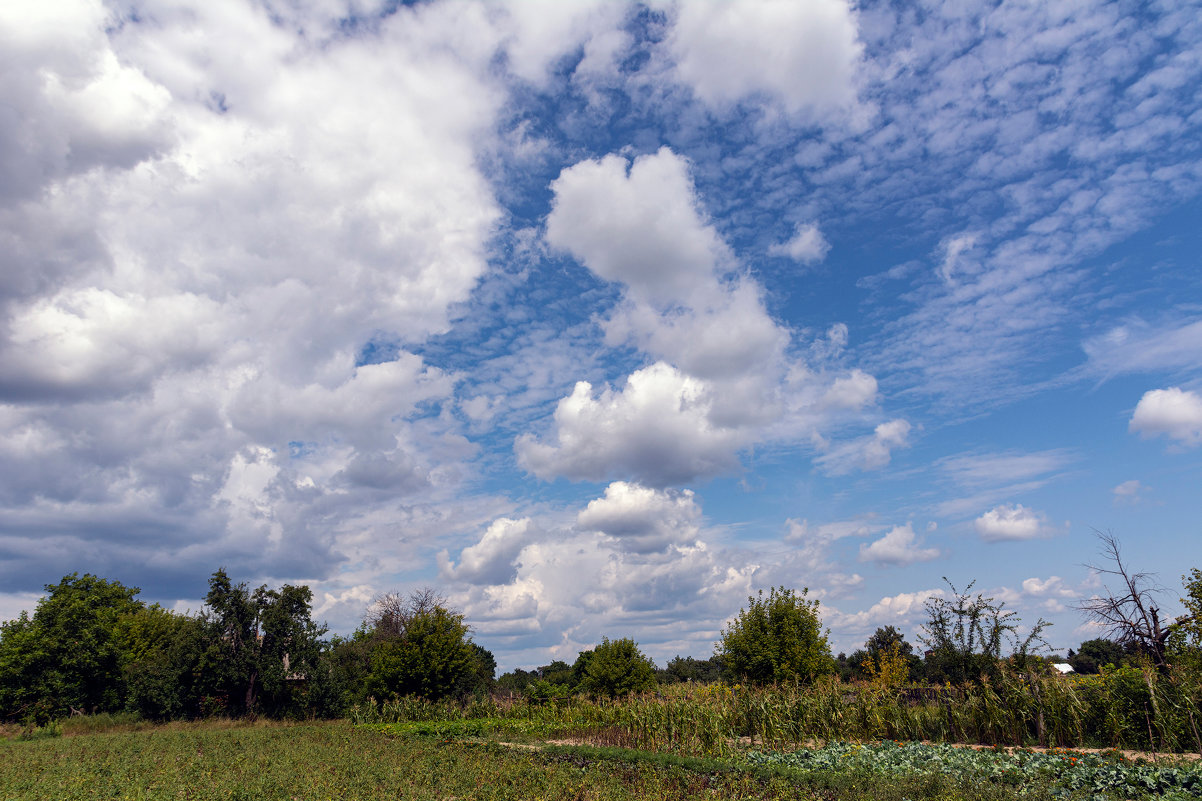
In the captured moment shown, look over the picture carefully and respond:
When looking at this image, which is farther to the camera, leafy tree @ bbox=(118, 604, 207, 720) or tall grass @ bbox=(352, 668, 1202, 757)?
leafy tree @ bbox=(118, 604, 207, 720)

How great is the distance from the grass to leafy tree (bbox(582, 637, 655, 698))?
15.5 meters

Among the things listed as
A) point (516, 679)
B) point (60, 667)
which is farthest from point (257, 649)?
point (516, 679)

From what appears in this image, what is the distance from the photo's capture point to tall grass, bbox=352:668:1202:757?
45.5 feet

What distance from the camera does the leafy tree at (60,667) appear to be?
1298 inches

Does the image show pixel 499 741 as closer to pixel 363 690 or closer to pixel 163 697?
pixel 363 690

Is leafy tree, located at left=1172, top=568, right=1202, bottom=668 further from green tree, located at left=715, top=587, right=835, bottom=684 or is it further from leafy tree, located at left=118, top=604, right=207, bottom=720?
leafy tree, located at left=118, top=604, right=207, bottom=720

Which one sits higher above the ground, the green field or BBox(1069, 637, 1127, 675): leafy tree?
BBox(1069, 637, 1127, 675): leafy tree

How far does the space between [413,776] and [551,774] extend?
275 centimetres

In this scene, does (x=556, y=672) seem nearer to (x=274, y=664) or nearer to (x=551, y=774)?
(x=274, y=664)

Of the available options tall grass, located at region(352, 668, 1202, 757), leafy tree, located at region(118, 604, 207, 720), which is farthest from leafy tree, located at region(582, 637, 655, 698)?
leafy tree, located at region(118, 604, 207, 720)

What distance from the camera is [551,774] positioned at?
12898 mm

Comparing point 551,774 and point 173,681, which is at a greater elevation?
point 173,681

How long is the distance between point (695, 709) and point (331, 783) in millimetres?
9986

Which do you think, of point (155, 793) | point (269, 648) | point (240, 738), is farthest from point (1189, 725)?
point (269, 648)
